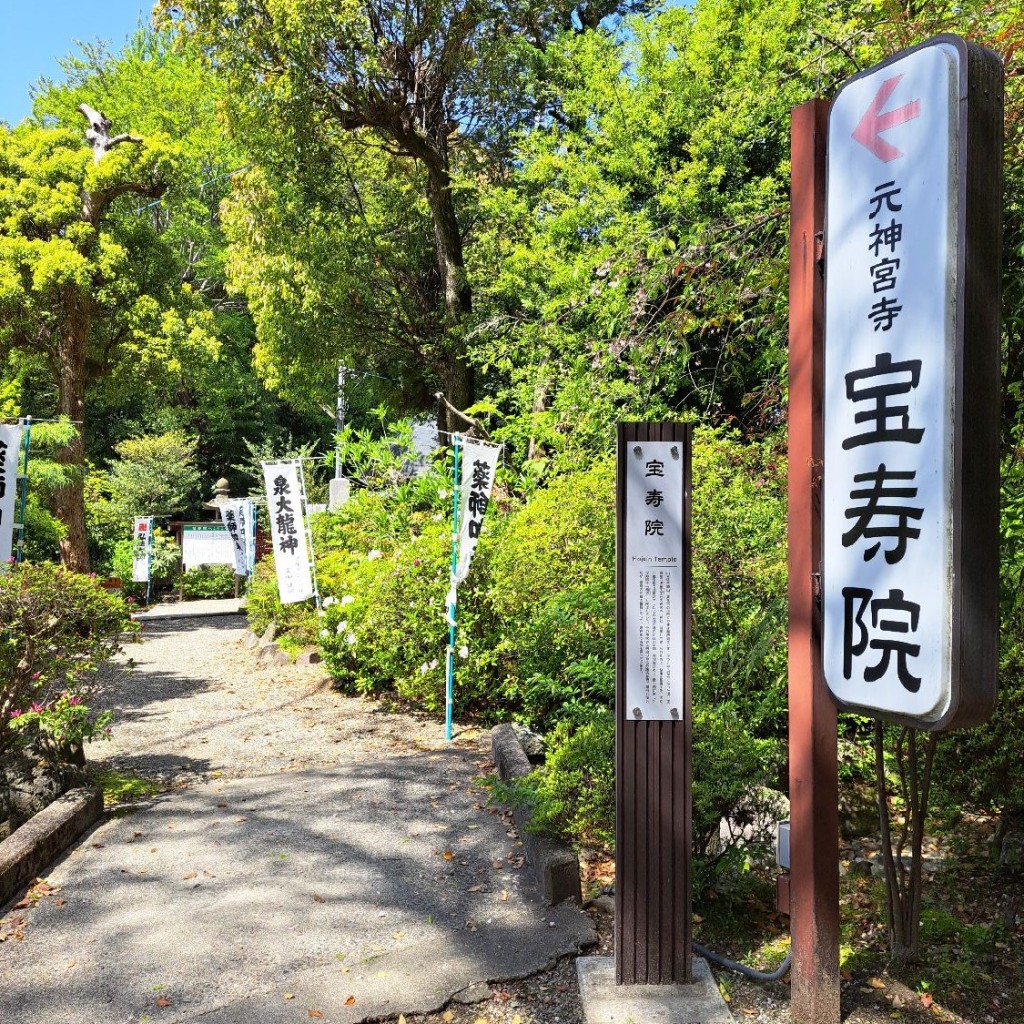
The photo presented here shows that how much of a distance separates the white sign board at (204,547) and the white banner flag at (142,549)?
1.95m

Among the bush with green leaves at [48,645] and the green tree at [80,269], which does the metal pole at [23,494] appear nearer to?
the bush with green leaves at [48,645]

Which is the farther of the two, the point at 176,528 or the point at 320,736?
the point at 176,528

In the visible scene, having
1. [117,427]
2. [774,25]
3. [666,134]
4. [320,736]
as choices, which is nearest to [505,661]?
[320,736]

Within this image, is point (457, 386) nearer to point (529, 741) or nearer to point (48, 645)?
point (529, 741)

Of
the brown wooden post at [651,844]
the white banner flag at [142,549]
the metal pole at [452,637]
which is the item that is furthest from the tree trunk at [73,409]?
the brown wooden post at [651,844]

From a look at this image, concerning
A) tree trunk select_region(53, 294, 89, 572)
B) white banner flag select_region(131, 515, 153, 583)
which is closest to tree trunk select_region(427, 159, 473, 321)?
tree trunk select_region(53, 294, 89, 572)

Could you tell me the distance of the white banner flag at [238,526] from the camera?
795 inches

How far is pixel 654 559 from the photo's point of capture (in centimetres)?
341

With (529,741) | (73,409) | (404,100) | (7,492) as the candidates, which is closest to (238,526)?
(73,409)

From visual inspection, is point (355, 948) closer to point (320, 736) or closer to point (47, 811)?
point (47, 811)

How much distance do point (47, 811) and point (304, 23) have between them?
10.9 metres

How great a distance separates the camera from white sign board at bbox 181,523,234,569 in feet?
77.2

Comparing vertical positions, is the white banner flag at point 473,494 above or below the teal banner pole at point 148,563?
above

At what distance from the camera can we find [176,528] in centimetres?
2473
